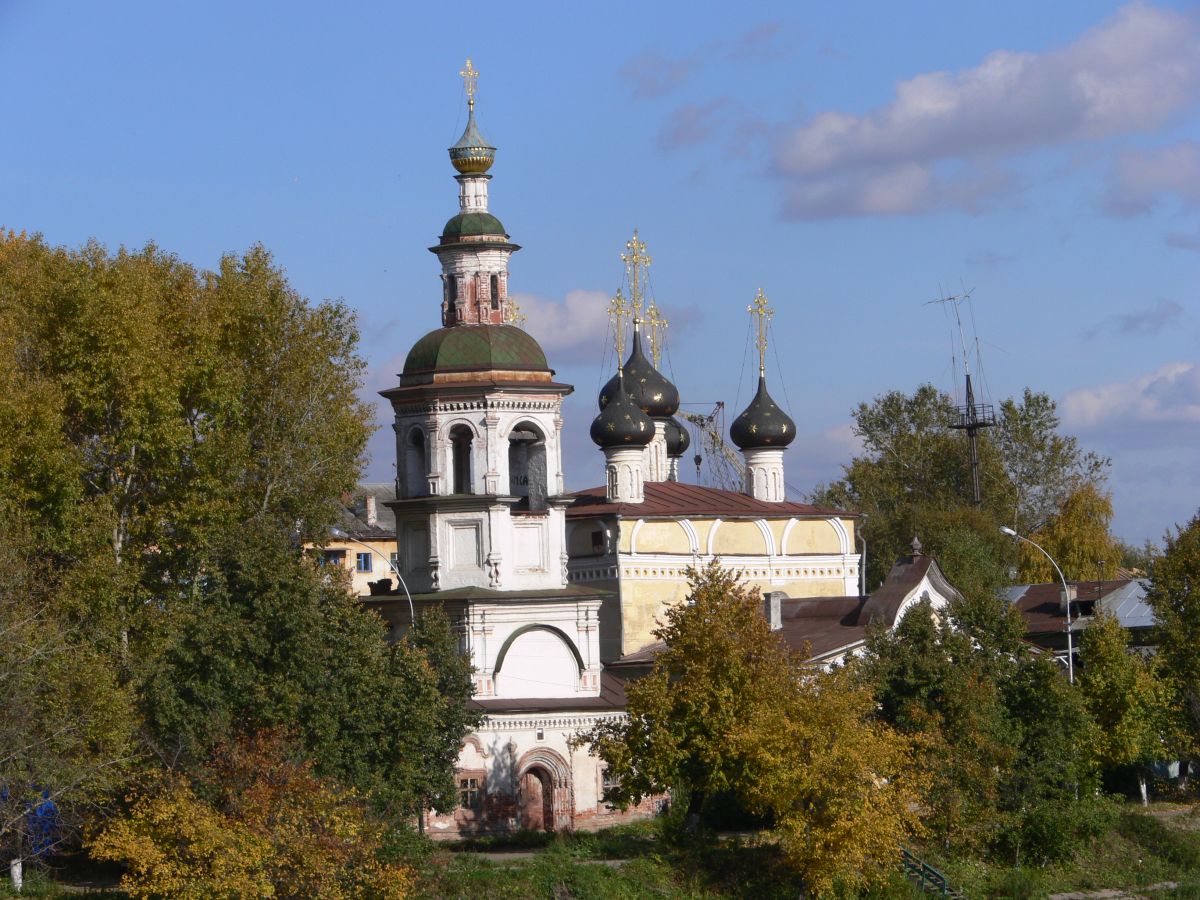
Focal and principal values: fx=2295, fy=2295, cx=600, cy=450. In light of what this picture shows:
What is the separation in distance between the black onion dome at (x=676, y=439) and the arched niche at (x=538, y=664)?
64.4 ft

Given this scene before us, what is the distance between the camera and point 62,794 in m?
34.3

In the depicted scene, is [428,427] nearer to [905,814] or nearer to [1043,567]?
[905,814]

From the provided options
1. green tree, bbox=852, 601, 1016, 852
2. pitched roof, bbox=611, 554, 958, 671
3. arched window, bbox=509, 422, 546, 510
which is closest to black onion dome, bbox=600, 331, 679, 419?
pitched roof, bbox=611, 554, 958, 671

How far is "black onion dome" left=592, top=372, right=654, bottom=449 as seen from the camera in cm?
5525

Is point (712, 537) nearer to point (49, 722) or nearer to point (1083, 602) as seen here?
point (1083, 602)

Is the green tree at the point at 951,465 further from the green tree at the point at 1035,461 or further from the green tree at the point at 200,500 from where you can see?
the green tree at the point at 200,500

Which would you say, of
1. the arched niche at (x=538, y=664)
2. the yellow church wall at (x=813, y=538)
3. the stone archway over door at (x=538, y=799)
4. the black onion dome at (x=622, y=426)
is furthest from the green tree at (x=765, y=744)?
the yellow church wall at (x=813, y=538)

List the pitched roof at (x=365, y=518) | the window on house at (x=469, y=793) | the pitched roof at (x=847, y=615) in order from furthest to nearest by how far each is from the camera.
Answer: the pitched roof at (x=365, y=518) → the pitched roof at (x=847, y=615) → the window on house at (x=469, y=793)

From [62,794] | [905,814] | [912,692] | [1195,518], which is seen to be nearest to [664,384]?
[1195,518]

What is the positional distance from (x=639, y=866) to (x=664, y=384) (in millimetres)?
24444

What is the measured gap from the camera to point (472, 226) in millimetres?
45406

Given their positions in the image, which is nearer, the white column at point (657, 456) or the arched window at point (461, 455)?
the arched window at point (461, 455)

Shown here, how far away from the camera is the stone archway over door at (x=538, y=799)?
1690 inches

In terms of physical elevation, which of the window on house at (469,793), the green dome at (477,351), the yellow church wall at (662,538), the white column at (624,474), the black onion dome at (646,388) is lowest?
the window on house at (469,793)
